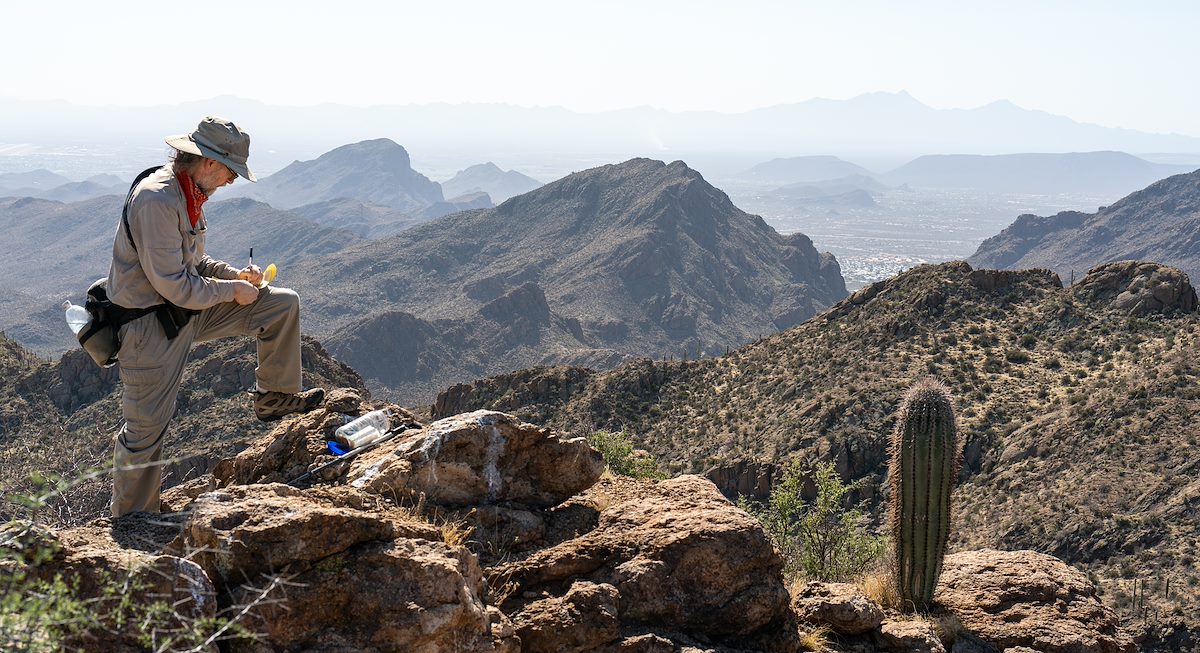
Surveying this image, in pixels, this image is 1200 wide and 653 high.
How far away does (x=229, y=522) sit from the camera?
476 centimetres

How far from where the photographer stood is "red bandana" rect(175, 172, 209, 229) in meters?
5.88

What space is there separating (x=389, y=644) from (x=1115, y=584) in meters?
21.4

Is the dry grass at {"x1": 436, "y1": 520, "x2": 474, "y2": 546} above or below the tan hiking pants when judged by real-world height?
below

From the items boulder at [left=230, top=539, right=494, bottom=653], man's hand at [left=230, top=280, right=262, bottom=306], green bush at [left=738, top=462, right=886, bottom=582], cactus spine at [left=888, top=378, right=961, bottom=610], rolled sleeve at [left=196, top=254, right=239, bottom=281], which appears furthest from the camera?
green bush at [left=738, top=462, right=886, bottom=582]

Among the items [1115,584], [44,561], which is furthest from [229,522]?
[1115,584]

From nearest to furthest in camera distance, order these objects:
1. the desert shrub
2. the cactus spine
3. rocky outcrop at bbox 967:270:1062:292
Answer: the desert shrub < the cactus spine < rocky outcrop at bbox 967:270:1062:292

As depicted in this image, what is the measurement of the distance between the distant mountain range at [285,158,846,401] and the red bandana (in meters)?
83.1

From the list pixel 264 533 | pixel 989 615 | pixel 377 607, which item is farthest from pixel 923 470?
pixel 264 533

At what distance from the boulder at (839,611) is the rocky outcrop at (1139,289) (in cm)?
3188

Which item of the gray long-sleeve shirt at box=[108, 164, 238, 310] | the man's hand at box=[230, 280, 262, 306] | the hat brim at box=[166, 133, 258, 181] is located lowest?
the man's hand at box=[230, 280, 262, 306]

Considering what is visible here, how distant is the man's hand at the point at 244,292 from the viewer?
6137 mm

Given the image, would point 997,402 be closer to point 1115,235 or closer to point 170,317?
point 170,317

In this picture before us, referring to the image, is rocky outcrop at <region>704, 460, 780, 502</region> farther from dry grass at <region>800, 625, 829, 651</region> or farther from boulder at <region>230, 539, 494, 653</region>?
boulder at <region>230, 539, 494, 653</region>

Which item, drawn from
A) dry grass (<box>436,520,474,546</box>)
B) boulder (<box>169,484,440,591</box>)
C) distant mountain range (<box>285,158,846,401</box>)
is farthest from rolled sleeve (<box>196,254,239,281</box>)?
distant mountain range (<box>285,158,846,401</box>)
